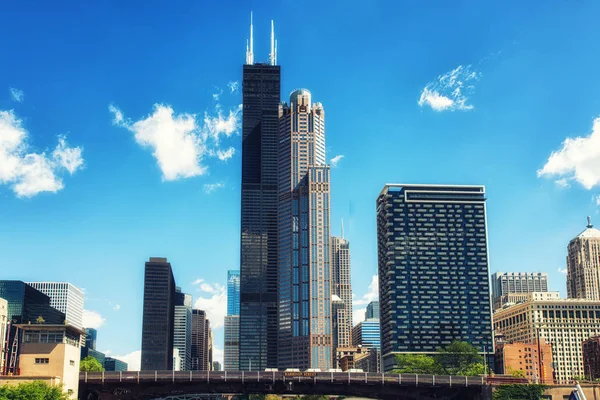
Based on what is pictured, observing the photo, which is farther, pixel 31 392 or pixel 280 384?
pixel 280 384

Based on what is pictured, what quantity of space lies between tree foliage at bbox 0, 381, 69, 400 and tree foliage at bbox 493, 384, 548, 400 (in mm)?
80713

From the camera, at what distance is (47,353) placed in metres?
131

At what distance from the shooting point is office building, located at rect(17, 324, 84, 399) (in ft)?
423

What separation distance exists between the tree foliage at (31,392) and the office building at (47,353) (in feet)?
19.0

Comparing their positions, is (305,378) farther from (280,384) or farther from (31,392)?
(31,392)

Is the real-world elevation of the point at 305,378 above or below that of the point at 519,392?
above

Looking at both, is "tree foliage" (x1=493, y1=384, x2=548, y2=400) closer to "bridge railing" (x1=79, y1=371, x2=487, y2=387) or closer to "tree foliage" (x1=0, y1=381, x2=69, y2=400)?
"bridge railing" (x1=79, y1=371, x2=487, y2=387)

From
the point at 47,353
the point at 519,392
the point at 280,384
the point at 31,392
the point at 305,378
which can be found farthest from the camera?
the point at 280,384

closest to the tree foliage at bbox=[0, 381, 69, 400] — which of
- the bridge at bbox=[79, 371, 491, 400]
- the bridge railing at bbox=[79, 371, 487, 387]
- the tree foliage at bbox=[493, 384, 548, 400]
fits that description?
the bridge at bbox=[79, 371, 491, 400]

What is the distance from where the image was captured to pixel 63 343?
5202 inches

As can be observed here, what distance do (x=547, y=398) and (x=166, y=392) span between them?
75.7m

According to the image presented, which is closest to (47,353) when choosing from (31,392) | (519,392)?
(31,392)

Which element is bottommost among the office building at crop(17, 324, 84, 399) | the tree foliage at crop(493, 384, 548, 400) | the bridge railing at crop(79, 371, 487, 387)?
the tree foliage at crop(493, 384, 548, 400)

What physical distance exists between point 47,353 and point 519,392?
288 ft
